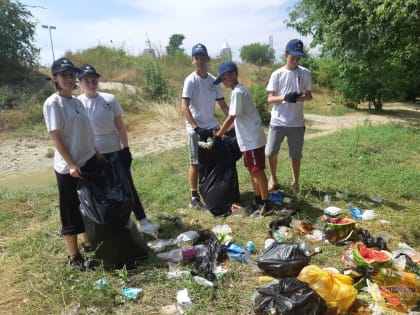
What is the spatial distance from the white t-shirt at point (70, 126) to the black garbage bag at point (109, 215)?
0.19 metres

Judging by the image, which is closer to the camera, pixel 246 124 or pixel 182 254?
pixel 182 254

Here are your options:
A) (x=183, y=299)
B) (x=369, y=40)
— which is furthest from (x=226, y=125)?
(x=369, y=40)

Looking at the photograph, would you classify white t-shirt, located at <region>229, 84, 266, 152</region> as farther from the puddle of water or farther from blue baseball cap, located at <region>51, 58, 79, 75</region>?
the puddle of water

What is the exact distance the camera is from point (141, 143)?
29.3 feet

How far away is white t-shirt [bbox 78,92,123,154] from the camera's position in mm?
3309

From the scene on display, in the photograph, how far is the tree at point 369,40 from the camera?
3840 mm

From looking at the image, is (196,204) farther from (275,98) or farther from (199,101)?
(275,98)

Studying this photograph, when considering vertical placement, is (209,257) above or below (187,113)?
below

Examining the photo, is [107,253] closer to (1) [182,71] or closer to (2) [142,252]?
(2) [142,252]

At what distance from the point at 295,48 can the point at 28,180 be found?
5.53m

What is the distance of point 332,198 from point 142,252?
2.48 meters

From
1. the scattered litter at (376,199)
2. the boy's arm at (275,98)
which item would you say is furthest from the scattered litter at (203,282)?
the scattered litter at (376,199)

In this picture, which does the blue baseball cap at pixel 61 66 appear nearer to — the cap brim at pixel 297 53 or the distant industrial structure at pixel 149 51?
the cap brim at pixel 297 53

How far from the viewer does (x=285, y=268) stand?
8.87 feet
